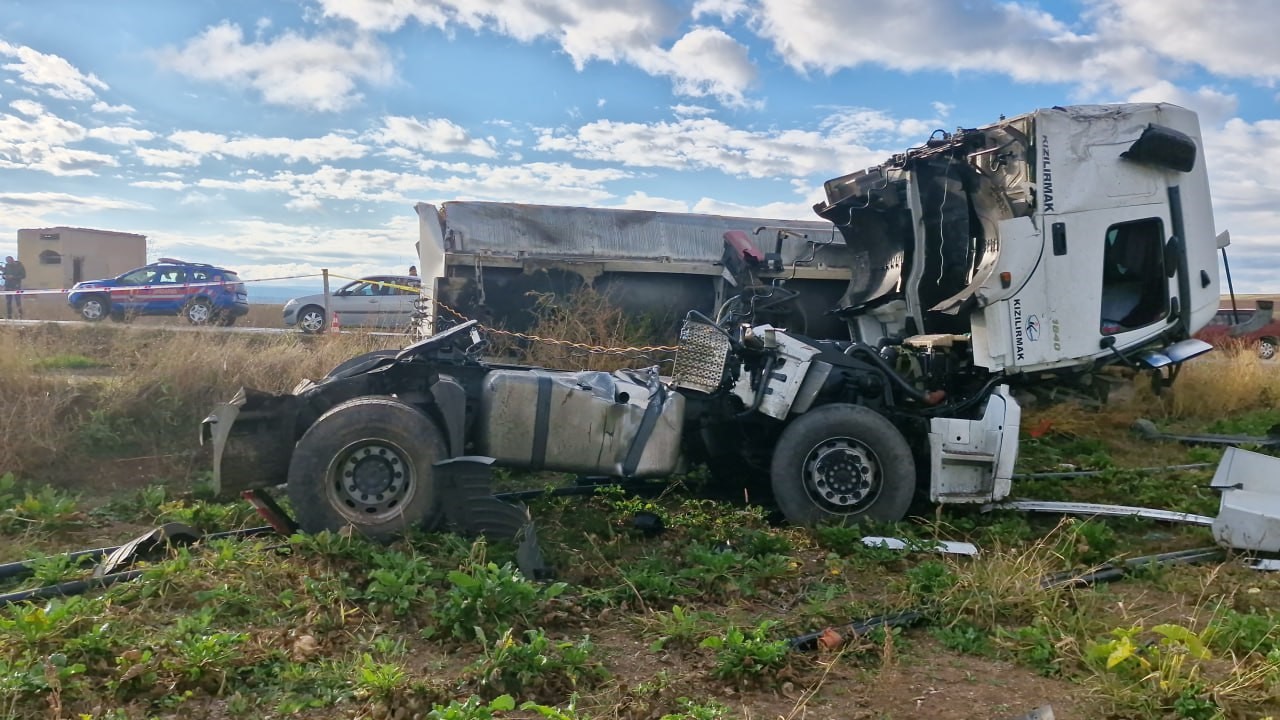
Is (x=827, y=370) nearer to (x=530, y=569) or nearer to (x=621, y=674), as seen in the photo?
(x=530, y=569)

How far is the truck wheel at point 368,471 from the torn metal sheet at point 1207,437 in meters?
7.59

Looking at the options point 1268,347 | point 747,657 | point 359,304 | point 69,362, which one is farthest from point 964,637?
point 1268,347

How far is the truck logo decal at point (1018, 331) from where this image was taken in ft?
22.0

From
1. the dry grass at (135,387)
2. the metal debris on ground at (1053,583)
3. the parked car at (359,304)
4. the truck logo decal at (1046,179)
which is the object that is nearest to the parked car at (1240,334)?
the truck logo decal at (1046,179)

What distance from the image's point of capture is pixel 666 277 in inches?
484

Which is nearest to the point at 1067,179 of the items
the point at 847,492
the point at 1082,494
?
the point at 1082,494

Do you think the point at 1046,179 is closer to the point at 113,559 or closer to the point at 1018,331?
the point at 1018,331

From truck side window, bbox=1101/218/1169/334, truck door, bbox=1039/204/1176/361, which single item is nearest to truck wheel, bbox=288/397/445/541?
truck door, bbox=1039/204/1176/361

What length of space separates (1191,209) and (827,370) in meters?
3.47

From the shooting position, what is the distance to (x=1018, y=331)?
6.70 meters

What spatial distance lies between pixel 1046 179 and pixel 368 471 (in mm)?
5208

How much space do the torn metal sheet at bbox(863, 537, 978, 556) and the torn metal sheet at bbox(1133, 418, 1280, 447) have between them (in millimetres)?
5097

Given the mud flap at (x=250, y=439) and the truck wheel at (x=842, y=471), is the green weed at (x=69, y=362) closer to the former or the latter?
the mud flap at (x=250, y=439)

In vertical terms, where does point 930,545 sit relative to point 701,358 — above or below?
below
